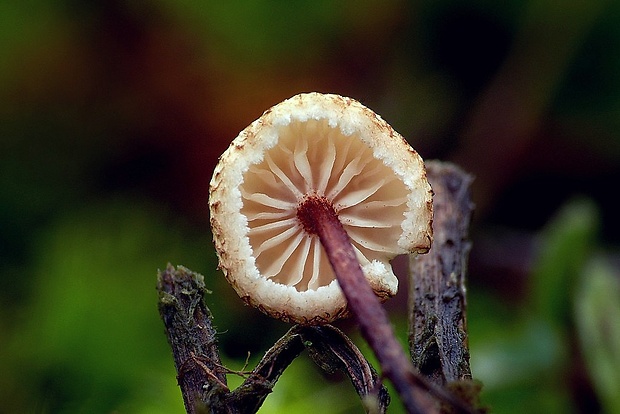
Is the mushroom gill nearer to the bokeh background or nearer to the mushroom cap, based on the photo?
the mushroom cap

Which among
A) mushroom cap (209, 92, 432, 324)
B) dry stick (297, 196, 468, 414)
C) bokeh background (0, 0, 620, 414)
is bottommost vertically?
dry stick (297, 196, 468, 414)

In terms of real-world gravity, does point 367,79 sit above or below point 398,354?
above

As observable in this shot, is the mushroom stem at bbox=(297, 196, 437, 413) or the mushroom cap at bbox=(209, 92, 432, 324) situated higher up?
the mushroom cap at bbox=(209, 92, 432, 324)

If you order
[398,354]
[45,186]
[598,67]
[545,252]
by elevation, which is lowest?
[398,354]

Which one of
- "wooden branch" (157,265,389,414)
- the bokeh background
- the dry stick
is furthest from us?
the bokeh background

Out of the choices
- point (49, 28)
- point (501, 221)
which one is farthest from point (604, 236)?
point (49, 28)

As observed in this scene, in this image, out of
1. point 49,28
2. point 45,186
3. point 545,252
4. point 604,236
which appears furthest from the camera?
point 604,236

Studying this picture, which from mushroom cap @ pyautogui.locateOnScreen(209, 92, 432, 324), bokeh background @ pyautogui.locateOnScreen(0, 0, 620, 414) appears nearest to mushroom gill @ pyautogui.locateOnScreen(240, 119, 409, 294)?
mushroom cap @ pyautogui.locateOnScreen(209, 92, 432, 324)

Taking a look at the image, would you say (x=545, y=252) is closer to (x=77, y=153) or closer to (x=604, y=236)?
(x=604, y=236)
